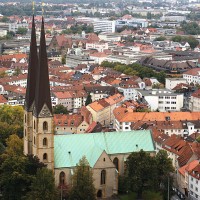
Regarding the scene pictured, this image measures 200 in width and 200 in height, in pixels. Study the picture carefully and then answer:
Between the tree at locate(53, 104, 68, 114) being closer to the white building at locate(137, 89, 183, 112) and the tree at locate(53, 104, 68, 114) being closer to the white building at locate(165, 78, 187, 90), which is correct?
the white building at locate(137, 89, 183, 112)

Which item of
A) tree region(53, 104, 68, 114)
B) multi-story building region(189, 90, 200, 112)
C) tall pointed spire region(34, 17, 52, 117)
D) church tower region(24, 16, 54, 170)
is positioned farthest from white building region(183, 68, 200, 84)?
tall pointed spire region(34, 17, 52, 117)

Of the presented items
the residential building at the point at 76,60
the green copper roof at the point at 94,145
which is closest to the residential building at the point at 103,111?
the green copper roof at the point at 94,145

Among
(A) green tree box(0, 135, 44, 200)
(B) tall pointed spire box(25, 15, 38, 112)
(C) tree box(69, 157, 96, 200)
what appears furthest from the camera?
(B) tall pointed spire box(25, 15, 38, 112)

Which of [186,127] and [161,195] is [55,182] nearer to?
[161,195]

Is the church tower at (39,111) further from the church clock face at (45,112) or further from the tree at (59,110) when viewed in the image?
the tree at (59,110)

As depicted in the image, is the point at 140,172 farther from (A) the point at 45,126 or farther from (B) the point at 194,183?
(A) the point at 45,126

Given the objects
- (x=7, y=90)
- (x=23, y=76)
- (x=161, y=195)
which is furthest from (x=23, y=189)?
(x=23, y=76)

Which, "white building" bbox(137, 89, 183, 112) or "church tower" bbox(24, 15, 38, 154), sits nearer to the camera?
"church tower" bbox(24, 15, 38, 154)
